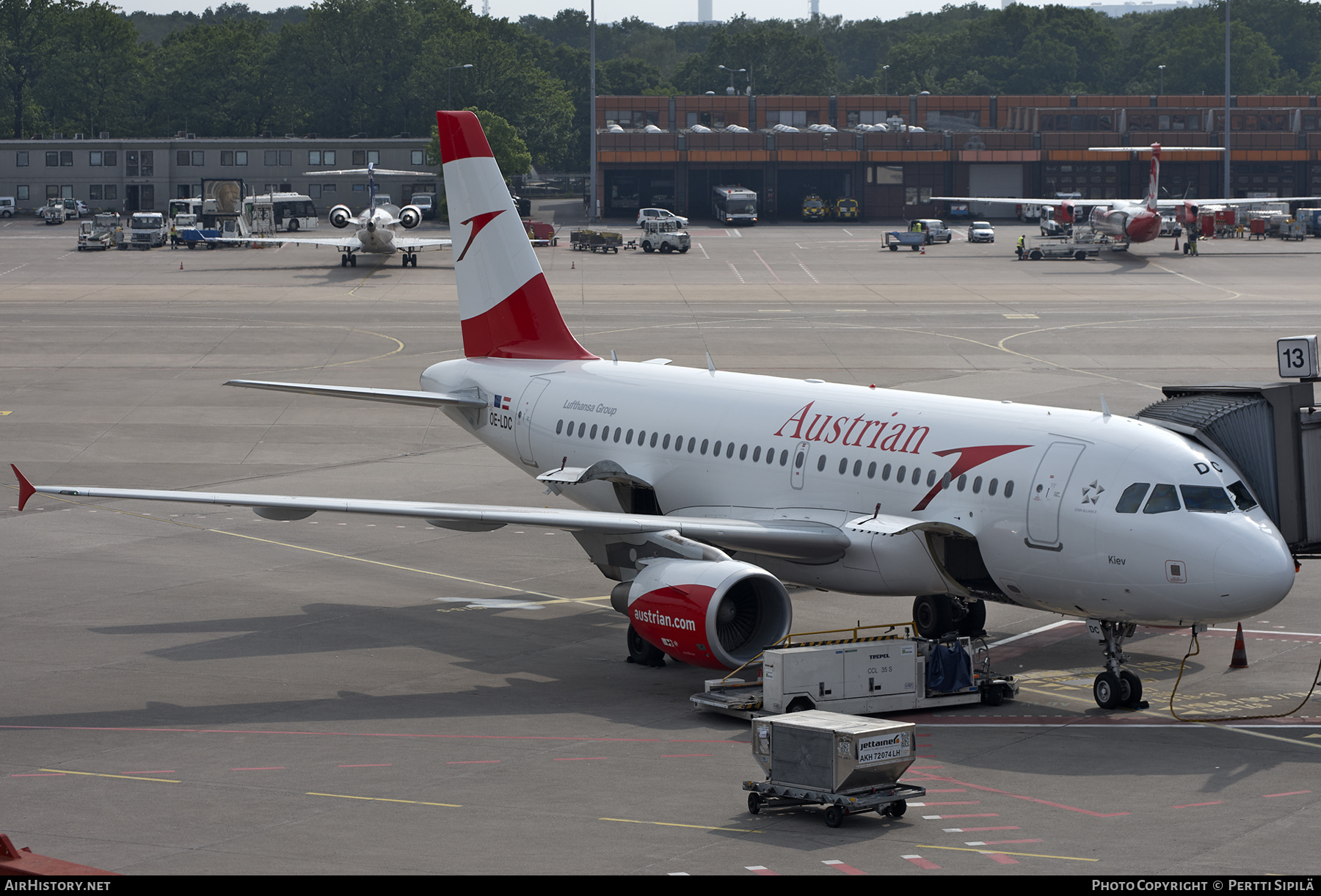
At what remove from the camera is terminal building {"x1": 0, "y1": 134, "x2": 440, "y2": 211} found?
190 meters

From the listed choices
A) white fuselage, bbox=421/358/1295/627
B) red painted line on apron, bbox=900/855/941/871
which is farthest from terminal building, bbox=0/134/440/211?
red painted line on apron, bbox=900/855/941/871

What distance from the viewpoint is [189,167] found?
190125 mm

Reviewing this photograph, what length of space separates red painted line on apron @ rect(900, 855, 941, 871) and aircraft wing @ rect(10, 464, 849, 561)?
1065 cm

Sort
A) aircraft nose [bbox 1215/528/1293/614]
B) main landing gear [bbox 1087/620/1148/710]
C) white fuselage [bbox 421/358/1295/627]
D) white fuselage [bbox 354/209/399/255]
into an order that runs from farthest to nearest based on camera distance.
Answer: white fuselage [bbox 354/209/399/255]
main landing gear [bbox 1087/620/1148/710]
white fuselage [bbox 421/358/1295/627]
aircraft nose [bbox 1215/528/1293/614]

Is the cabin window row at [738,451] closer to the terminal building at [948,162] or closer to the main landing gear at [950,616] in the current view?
the main landing gear at [950,616]

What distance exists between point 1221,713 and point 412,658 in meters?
15.2

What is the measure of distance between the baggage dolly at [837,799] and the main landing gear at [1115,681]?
6.81 metres

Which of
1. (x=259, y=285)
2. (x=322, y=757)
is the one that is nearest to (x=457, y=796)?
(x=322, y=757)

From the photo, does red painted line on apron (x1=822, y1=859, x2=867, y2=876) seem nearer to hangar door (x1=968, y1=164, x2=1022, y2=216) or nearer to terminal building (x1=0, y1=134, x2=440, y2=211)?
hangar door (x1=968, y1=164, x2=1022, y2=216)

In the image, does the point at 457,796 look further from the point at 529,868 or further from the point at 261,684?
the point at 261,684

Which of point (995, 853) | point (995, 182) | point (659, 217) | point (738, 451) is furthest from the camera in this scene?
point (995, 182)

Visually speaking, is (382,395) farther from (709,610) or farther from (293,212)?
(293,212)

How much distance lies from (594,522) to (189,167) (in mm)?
173757

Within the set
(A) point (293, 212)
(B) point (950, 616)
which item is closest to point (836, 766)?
(B) point (950, 616)
